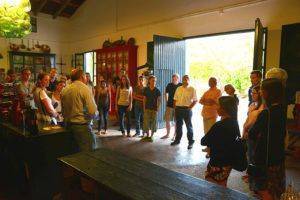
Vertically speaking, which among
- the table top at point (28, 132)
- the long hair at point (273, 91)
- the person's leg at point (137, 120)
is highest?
the long hair at point (273, 91)

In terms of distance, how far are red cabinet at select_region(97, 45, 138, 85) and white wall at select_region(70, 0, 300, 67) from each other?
286 millimetres

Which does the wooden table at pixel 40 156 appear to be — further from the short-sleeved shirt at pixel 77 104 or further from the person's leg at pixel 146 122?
the person's leg at pixel 146 122

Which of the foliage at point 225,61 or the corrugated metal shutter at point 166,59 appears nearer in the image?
the corrugated metal shutter at point 166,59

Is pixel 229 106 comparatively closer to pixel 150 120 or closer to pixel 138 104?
pixel 150 120

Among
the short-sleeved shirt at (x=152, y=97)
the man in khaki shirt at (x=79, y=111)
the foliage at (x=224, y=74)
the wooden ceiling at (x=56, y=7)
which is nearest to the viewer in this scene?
the man in khaki shirt at (x=79, y=111)

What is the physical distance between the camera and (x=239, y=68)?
12695mm

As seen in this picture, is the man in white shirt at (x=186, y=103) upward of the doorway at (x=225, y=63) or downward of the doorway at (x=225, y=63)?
downward

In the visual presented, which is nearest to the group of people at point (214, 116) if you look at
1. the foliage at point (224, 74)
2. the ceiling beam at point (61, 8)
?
the ceiling beam at point (61, 8)

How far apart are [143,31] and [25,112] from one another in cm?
579

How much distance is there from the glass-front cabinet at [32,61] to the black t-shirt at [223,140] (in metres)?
9.42

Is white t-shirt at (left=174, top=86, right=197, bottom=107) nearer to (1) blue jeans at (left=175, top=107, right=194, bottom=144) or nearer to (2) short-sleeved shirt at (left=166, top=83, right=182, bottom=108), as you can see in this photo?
(1) blue jeans at (left=175, top=107, right=194, bottom=144)

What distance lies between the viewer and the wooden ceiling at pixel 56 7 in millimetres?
10551

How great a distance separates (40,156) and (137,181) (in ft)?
5.31

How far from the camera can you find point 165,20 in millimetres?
7496
